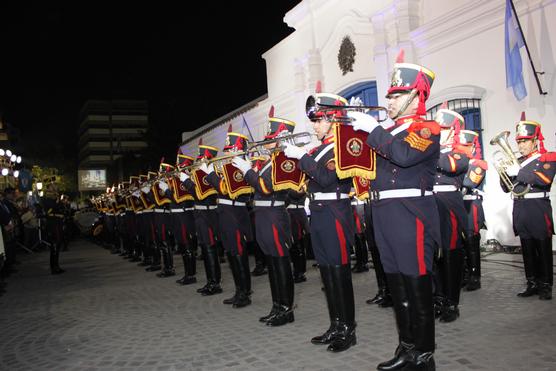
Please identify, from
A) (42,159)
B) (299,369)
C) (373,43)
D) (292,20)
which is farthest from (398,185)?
(42,159)

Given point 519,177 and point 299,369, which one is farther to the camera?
point 519,177

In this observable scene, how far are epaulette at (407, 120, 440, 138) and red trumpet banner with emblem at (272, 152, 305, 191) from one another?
6.53 ft

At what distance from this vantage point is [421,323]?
3.62m

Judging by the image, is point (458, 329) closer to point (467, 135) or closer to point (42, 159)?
point (467, 135)

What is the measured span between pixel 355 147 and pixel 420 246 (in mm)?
920

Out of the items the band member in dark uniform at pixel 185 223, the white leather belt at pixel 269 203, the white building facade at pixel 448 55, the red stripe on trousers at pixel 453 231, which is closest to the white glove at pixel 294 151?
the white leather belt at pixel 269 203

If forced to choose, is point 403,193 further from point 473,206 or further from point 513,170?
point 473,206

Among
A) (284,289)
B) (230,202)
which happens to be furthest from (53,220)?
(284,289)

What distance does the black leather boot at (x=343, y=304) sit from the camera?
15.0 ft

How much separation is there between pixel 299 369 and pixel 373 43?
1161cm

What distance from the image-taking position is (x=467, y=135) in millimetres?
6664

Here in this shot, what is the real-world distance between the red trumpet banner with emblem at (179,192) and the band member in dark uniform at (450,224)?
4462 millimetres

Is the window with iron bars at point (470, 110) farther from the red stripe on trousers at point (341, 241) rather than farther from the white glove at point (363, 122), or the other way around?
the white glove at point (363, 122)

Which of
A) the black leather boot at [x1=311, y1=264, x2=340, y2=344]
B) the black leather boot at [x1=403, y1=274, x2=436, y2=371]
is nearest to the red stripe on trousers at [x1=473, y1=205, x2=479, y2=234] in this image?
the black leather boot at [x1=311, y1=264, x2=340, y2=344]
